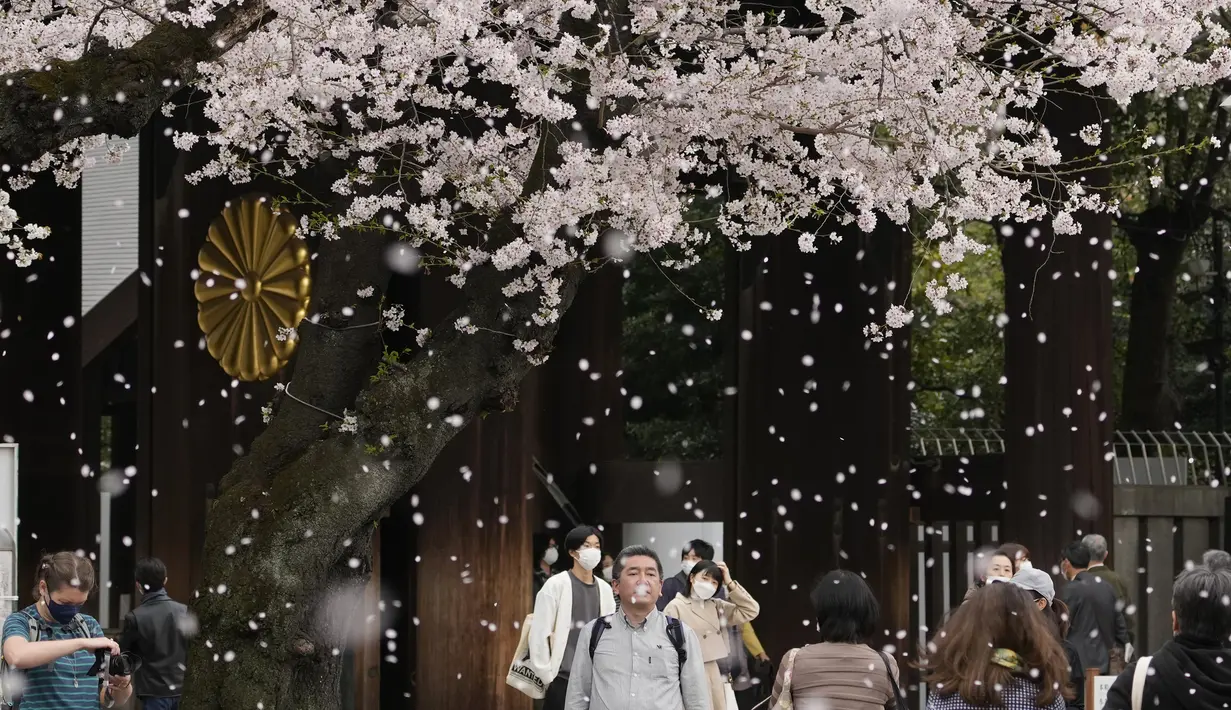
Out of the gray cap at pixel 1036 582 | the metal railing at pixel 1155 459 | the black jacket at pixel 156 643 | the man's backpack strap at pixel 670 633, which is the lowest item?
the black jacket at pixel 156 643

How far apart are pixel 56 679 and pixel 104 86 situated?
200 centimetres

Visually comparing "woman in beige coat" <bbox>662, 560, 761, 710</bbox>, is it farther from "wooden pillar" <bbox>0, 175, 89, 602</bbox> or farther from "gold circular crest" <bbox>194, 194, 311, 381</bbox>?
"wooden pillar" <bbox>0, 175, 89, 602</bbox>

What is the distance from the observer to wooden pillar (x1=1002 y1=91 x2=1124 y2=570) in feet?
31.1

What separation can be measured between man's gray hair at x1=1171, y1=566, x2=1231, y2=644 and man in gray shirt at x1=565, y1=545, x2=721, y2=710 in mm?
2045

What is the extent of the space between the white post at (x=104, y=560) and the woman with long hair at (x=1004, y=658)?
11768 mm

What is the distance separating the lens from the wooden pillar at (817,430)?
10242 millimetres

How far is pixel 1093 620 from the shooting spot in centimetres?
821

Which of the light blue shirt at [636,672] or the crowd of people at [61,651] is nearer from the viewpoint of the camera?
the crowd of people at [61,651]

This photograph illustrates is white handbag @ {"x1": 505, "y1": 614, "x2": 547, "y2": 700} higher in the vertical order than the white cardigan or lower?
lower

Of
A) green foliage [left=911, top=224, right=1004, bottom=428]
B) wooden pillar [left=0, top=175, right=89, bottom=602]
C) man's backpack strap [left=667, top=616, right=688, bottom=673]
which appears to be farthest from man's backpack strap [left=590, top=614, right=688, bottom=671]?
green foliage [left=911, top=224, right=1004, bottom=428]

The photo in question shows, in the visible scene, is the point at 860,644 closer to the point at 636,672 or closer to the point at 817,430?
the point at 636,672

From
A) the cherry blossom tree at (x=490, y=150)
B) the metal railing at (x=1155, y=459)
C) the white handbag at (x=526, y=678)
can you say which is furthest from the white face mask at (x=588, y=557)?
the metal railing at (x=1155, y=459)

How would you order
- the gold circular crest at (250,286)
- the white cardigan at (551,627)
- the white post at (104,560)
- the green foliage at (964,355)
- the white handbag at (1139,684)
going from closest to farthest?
the white handbag at (1139,684), the white cardigan at (551,627), the gold circular crest at (250,286), the white post at (104,560), the green foliage at (964,355)

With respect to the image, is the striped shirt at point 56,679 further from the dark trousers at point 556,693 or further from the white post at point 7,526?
the dark trousers at point 556,693
